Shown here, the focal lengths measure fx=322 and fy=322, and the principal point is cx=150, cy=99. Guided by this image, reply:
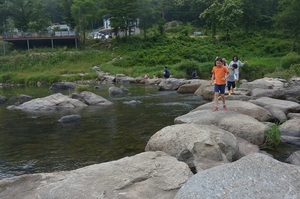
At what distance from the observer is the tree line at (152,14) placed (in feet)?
189

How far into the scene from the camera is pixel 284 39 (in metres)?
62.2

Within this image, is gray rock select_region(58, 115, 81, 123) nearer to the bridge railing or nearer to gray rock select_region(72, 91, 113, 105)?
gray rock select_region(72, 91, 113, 105)

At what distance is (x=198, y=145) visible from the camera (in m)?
8.31

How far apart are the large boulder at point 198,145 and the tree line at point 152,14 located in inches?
1896

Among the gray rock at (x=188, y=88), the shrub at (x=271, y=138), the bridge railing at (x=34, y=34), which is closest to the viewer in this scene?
the shrub at (x=271, y=138)

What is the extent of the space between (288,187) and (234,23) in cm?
5936

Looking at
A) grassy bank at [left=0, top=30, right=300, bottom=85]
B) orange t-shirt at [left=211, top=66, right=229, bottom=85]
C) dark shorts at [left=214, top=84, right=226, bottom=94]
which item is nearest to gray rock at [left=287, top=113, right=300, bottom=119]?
dark shorts at [left=214, top=84, right=226, bottom=94]

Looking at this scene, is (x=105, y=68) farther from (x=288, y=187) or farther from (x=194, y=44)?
(x=288, y=187)

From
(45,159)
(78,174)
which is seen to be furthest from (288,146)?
(45,159)

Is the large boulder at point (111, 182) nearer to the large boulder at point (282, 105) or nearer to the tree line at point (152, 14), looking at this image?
the large boulder at point (282, 105)

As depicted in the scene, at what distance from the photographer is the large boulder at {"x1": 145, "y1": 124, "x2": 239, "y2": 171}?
816 centimetres

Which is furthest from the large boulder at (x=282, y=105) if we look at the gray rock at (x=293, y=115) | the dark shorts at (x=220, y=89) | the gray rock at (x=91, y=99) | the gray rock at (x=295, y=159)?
the gray rock at (x=91, y=99)

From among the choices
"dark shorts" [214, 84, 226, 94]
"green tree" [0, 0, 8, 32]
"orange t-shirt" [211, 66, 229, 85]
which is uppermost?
"green tree" [0, 0, 8, 32]

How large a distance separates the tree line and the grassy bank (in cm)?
349
